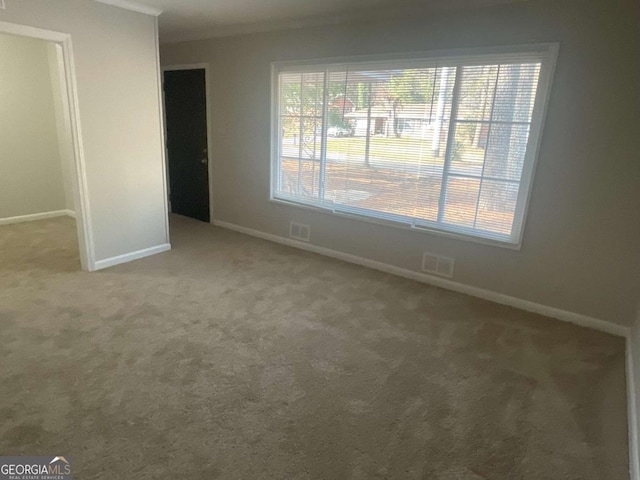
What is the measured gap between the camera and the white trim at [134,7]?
3.44 meters

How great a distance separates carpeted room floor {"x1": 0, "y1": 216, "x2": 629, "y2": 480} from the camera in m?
1.81

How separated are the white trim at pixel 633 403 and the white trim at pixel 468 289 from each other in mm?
212

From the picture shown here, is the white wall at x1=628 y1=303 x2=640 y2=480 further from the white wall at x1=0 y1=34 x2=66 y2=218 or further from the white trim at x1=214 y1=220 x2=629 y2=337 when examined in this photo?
the white wall at x1=0 y1=34 x2=66 y2=218

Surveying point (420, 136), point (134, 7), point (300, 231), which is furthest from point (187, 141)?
point (420, 136)

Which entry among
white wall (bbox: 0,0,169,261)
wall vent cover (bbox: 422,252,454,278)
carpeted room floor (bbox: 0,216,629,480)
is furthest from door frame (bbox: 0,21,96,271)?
wall vent cover (bbox: 422,252,454,278)

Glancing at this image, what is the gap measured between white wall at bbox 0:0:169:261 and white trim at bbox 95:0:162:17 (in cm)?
4

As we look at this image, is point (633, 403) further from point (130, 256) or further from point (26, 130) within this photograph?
point (26, 130)

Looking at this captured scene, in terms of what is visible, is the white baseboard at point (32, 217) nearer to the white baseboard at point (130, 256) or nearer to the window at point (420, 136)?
the white baseboard at point (130, 256)

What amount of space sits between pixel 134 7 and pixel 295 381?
11.5ft

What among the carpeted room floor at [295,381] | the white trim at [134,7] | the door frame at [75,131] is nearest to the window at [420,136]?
the carpeted room floor at [295,381]

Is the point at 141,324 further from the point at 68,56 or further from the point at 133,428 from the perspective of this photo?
the point at 68,56

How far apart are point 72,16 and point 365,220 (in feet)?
10.1

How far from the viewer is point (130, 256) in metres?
4.09

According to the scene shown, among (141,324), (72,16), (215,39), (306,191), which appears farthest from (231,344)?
(215,39)
